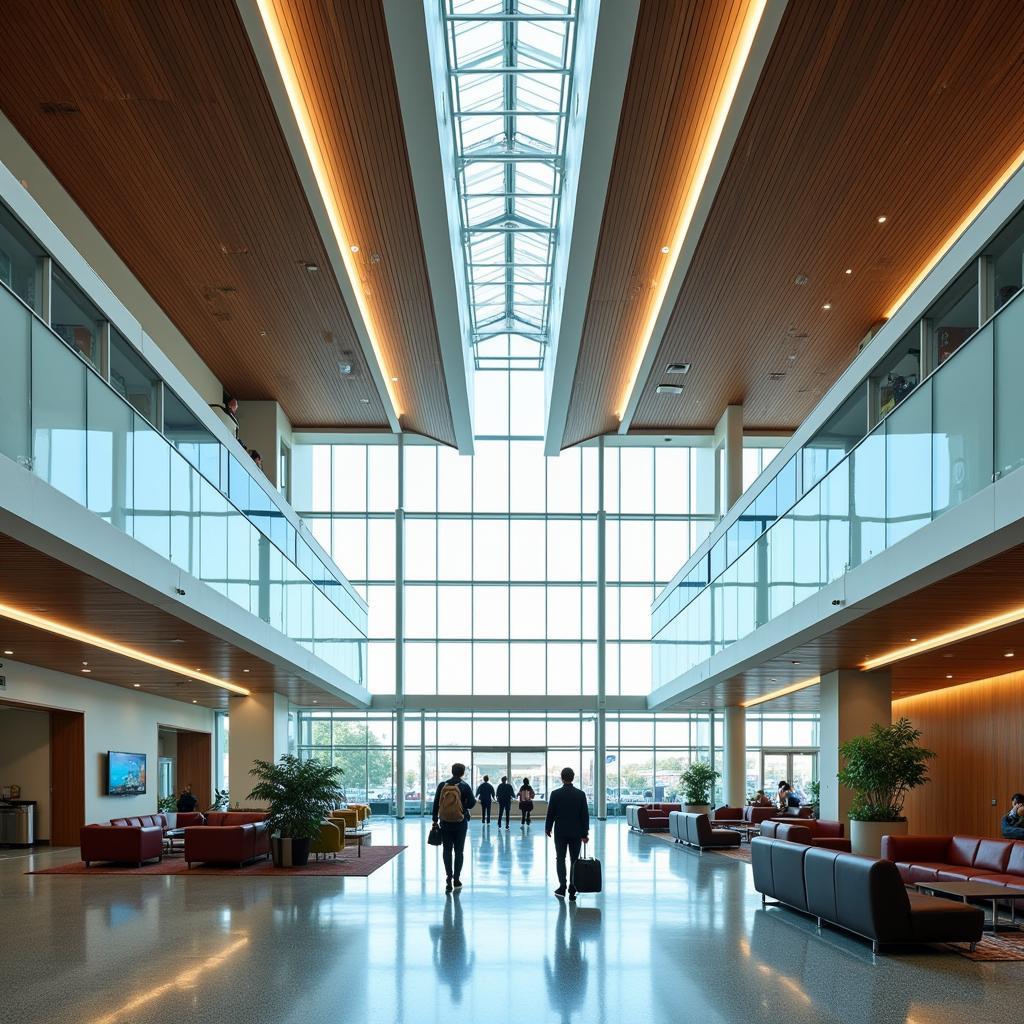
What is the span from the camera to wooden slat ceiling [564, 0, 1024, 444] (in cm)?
1242

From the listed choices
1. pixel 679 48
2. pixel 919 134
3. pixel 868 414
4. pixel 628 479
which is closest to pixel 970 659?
pixel 868 414

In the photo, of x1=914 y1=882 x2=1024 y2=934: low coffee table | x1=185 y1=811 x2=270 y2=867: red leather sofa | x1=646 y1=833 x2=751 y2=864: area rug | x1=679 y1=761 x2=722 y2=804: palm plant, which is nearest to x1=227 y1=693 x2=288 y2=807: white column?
x1=185 y1=811 x2=270 y2=867: red leather sofa

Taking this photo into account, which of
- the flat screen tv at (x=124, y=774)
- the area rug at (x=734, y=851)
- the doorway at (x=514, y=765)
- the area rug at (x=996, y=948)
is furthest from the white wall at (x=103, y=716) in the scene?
the area rug at (x=996, y=948)

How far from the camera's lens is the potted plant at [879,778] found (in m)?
15.9

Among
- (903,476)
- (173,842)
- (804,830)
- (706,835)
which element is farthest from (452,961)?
(173,842)

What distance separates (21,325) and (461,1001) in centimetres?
597

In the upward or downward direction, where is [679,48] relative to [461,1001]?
upward

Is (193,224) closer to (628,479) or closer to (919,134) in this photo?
(919,134)

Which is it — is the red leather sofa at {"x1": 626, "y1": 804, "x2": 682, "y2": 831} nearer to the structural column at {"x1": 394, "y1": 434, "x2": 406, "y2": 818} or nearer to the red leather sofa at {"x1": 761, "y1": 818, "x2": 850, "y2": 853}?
the red leather sofa at {"x1": 761, "y1": 818, "x2": 850, "y2": 853}

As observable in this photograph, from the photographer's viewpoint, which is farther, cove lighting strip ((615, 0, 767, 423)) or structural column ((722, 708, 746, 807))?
structural column ((722, 708, 746, 807))

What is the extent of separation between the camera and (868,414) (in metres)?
13.7

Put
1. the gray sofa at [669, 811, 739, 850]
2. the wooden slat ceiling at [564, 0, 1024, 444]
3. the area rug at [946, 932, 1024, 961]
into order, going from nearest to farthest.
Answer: the area rug at [946, 932, 1024, 961], the wooden slat ceiling at [564, 0, 1024, 444], the gray sofa at [669, 811, 739, 850]

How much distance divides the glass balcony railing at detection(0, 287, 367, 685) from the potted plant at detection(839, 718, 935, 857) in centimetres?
883

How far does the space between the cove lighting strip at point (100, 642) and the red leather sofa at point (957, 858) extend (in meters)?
10.4
